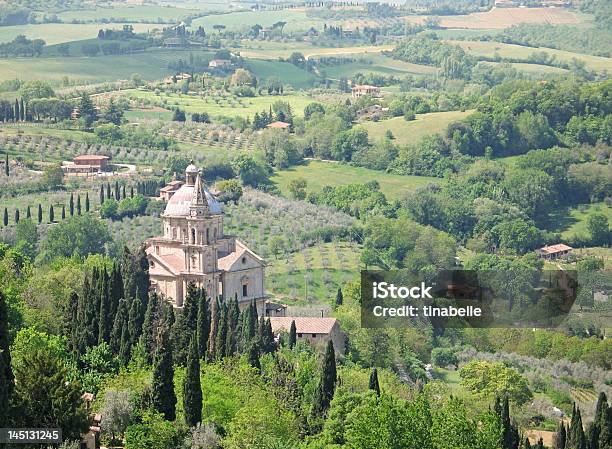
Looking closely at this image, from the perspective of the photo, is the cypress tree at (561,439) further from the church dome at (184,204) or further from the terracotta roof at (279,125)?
the terracotta roof at (279,125)

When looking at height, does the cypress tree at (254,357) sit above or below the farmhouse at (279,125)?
above

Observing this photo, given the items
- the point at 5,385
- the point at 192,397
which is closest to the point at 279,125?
the point at 192,397

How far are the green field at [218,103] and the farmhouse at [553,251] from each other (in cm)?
5423

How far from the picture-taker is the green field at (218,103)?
585ft

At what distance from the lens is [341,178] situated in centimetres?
14700

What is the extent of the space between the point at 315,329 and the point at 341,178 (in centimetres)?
6219

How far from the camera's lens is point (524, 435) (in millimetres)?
74125

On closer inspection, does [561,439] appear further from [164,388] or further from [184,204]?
[184,204]

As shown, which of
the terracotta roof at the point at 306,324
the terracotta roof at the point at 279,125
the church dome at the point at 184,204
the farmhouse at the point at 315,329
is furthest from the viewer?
the terracotta roof at the point at 279,125

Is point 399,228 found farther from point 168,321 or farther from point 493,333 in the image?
point 168,321

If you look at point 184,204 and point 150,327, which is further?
point 184,204

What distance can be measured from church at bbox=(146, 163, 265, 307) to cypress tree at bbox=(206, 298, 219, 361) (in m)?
4.61

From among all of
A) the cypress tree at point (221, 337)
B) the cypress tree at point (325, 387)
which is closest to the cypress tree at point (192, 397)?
the cypress tree at point (325, 387)

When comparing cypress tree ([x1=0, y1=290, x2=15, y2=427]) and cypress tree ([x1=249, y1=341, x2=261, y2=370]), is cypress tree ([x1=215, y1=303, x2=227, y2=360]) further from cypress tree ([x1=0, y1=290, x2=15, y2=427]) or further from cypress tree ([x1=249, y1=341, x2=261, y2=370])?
cypress tree ([x1=0, y1=290, x2=15, y2=427])
